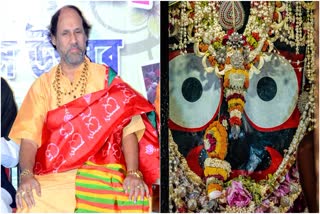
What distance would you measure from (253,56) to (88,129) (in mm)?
548

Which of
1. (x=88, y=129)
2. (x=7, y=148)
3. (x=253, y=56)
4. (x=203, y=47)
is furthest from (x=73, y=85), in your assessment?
(x=253, y=56)

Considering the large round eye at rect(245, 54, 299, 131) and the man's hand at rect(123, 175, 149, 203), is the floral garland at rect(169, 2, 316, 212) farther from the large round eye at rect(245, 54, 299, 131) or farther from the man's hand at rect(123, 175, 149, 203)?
the man's hand at rect(123, 175, 149, 203)

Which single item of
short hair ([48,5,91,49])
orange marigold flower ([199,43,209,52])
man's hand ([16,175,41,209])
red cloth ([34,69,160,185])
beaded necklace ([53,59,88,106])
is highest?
short hair ([48,5,91,49])

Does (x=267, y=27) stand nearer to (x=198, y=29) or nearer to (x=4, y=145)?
(x=198, y=29)

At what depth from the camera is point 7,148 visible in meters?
1.65

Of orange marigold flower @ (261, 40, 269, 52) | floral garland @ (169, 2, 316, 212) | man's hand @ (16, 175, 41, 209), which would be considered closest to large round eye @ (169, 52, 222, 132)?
floral garland @ (169, 2, 316, 212)

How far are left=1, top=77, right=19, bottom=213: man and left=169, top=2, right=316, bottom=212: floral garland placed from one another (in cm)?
51

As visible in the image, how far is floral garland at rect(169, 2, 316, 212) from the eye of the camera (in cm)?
171

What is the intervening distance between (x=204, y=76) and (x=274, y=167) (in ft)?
1.15

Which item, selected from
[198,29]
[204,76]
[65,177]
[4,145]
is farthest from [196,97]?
[4,145]

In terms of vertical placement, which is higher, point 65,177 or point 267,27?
point 267,27

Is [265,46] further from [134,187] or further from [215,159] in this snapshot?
[134,187]

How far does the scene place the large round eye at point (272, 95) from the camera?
1736 mm

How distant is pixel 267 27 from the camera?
173 cm
